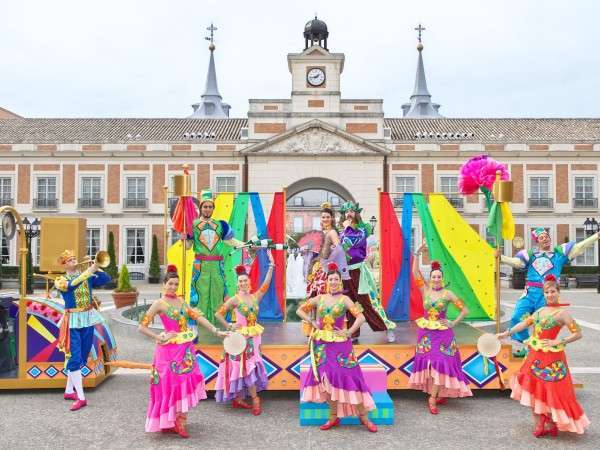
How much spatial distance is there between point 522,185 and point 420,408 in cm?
2566

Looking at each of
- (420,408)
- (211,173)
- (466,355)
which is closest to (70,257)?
(420,408)

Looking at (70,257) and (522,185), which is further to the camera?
(522,185)

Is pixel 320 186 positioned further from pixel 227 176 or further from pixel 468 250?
pixel 468 250

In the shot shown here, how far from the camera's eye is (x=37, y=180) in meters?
29.2

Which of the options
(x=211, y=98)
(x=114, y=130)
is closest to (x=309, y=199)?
(x=114, y=130)

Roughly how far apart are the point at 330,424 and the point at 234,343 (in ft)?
3.87

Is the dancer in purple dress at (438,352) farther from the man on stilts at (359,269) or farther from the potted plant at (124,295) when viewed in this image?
the potted plant at (124,295)

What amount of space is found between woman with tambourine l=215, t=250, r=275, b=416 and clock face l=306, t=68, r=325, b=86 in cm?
2474

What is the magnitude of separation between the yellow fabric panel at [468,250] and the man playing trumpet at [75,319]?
14.1 feet

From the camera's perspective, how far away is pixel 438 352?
5.67 metres

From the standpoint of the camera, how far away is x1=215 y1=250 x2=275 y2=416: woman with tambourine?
18.1ft

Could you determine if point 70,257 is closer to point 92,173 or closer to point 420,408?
point 420,408

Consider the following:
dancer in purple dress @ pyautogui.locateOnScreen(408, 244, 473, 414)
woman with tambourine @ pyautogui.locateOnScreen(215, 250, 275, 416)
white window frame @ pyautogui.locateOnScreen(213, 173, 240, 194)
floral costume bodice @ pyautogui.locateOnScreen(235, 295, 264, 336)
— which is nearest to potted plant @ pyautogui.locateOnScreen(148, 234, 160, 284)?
white window frame @ pyautogui.locateOnScreen(213, 173, 240, 194)

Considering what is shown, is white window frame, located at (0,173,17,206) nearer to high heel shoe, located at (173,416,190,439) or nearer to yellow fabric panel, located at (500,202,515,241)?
high heel shoe, located at (173,416,190,439)
